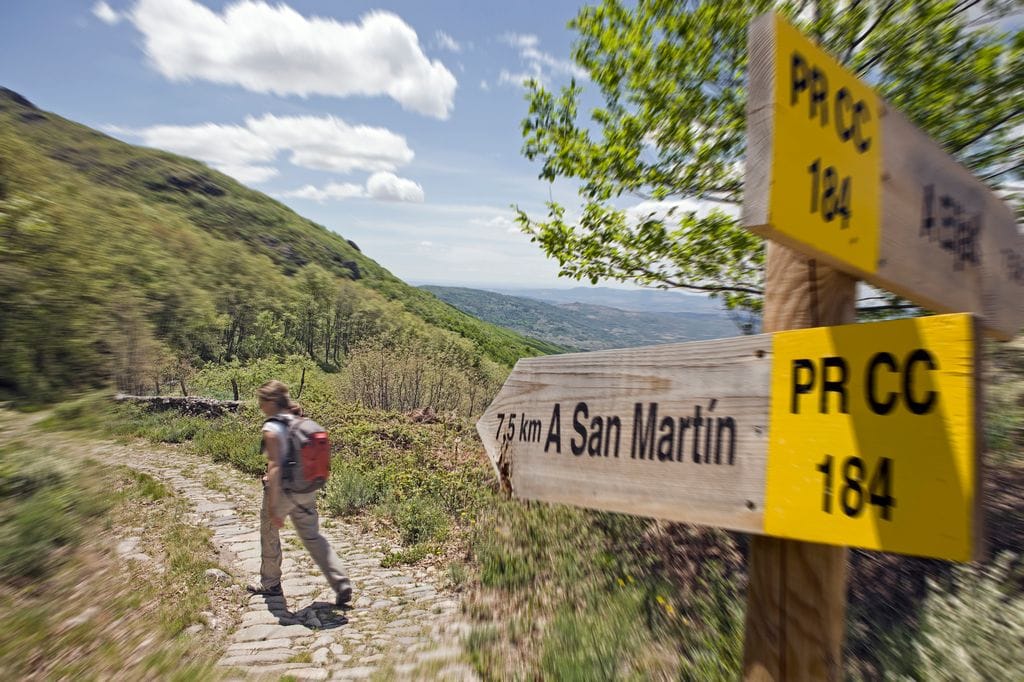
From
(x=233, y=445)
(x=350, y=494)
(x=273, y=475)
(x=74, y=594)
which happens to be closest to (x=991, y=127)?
(x=273, y=475)

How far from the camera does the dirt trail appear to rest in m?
3.68

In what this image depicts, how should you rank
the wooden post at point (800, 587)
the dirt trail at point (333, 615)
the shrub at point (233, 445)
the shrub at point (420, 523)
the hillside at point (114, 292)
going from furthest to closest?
the shrub at point (233, 445) < the shrub at point (420, 523) < the dirt trail at point (333, 615) < the hillside at point (114, 292) < the wooden post at point (800, 587)

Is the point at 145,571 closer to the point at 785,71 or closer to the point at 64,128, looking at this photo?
the point at 785,71

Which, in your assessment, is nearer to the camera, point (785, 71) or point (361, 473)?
point (785, 71)

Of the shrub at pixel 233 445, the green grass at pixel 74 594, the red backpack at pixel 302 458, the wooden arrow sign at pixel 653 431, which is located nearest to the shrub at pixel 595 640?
the wooden arrow sign at pixel 653 431

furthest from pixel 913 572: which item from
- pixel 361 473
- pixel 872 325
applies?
pixel 361 473

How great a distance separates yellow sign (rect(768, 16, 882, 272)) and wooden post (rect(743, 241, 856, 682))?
4.4 inches

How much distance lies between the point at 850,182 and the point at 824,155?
10 centimetres

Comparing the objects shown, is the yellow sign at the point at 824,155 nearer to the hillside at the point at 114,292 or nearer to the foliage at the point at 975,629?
the foliage at the point at 975,629

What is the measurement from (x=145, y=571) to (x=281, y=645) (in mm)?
1599

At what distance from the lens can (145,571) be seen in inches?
185

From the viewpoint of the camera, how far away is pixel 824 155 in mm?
1055

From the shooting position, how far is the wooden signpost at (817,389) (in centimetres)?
86

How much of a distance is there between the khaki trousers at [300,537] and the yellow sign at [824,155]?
4782mm
